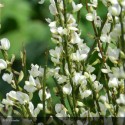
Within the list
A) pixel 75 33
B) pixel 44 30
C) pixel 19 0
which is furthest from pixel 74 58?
pixel 19 0

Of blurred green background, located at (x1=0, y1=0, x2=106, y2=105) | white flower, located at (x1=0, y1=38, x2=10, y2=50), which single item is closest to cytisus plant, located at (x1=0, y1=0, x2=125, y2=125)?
white flower, located at (x1=0, y1=38, x2=10, y2=50)

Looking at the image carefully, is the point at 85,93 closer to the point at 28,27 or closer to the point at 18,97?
the point at 18,97

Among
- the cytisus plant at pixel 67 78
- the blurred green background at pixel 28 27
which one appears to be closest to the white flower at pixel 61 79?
the cytisus plant at pixel 67 78

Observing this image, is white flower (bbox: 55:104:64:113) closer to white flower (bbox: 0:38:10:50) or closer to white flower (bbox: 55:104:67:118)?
white flower (bbox: 55:104:67:118)

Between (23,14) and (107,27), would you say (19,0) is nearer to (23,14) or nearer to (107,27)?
(23,14)

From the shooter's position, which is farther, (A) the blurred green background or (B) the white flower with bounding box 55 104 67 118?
(A) the blurred green background

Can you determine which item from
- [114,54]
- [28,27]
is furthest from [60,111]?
[28,27]

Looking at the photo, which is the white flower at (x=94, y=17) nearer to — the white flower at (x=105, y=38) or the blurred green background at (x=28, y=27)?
the white flower at (x=105, y=38)

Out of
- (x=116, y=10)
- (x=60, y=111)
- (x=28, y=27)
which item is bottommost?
(x=60, y=111)
